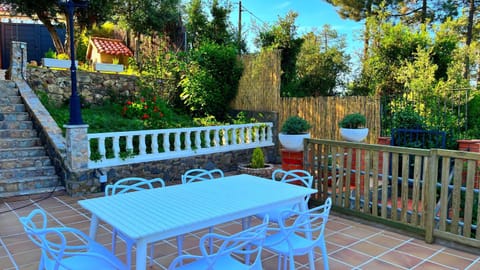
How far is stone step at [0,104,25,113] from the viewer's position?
6707mm

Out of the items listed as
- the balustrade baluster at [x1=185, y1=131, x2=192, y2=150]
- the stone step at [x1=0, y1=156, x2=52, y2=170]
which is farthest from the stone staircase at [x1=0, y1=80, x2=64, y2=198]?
the balustrade baluster at [x1=185, y1=131, x2=192, y2=150]

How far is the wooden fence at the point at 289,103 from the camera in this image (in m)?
7.02

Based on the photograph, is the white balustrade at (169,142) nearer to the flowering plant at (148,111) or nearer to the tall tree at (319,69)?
the flowering plant at (148,111)

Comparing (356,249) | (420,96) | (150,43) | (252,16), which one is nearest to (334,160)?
(356,249)

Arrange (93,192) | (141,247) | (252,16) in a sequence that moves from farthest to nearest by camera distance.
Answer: (252,16) → (93,192) → (141,247)

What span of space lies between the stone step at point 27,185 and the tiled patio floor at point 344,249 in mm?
1024

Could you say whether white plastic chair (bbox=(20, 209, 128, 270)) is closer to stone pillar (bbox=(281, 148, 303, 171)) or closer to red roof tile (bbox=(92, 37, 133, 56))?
stone pillar (bbox=(281, 148, 303, 171))

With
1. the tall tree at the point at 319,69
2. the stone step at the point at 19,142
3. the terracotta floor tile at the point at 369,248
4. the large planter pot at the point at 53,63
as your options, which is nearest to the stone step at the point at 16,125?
the stone step at the point at 19,142

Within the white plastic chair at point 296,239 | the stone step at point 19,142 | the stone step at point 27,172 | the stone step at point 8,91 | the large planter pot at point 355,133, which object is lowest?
the stone step at point 27,172

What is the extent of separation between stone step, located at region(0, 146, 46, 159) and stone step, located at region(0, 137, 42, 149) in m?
0.17

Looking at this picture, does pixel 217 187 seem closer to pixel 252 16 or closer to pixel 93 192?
pixel 93 192

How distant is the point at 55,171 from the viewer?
18.6 feet

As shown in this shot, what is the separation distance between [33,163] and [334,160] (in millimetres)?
4760

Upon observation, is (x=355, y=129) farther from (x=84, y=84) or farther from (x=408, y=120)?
(x=84, y=84)
